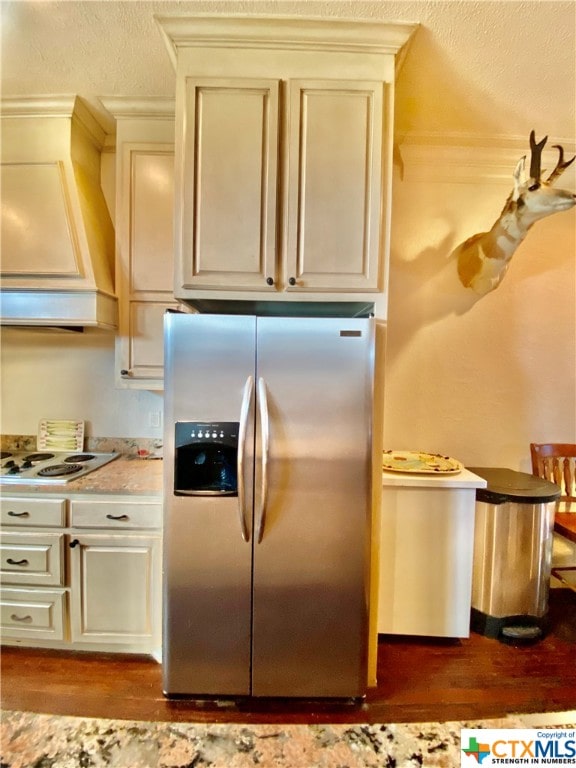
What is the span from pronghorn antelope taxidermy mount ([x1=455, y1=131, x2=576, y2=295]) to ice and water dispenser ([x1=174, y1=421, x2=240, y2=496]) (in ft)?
5.67

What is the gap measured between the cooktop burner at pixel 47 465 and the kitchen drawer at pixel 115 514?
178 millimetres

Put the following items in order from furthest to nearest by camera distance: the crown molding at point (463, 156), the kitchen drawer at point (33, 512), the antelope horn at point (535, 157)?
the crown molding at point (463, 156), the kitchen drawer at point (33, 512), the antelope horn at point (535, 157)

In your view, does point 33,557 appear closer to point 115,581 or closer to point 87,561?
point 87,561

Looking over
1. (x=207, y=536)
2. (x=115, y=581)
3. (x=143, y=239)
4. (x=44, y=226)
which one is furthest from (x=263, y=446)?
(x=44, y=226)

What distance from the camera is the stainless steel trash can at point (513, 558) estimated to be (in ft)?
6.19

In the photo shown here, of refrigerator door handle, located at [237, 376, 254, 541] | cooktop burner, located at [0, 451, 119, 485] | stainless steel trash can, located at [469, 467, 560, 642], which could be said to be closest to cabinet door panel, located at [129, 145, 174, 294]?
refrigerator door handle, located at [237, 376, 254, 541]

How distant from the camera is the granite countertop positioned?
5.68 ft

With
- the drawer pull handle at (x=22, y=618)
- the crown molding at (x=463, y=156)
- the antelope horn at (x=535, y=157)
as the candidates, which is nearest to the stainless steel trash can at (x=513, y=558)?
the antelope horn at (x=535, y=157)

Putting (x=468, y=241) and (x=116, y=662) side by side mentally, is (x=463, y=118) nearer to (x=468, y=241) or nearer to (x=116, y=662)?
(x=468, y=241)

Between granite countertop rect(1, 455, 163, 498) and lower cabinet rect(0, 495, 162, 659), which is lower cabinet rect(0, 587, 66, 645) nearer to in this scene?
lower cabinet rect(0, 495, 162, 659)

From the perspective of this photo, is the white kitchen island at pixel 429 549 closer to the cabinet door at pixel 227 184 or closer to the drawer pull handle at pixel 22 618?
the cabinet door at pixel 227 184

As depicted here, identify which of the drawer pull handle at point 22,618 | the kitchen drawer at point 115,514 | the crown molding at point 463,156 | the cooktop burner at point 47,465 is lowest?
the drawer pull handle at point 22,618

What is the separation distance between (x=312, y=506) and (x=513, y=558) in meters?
1.26

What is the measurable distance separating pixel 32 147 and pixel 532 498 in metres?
3.16
